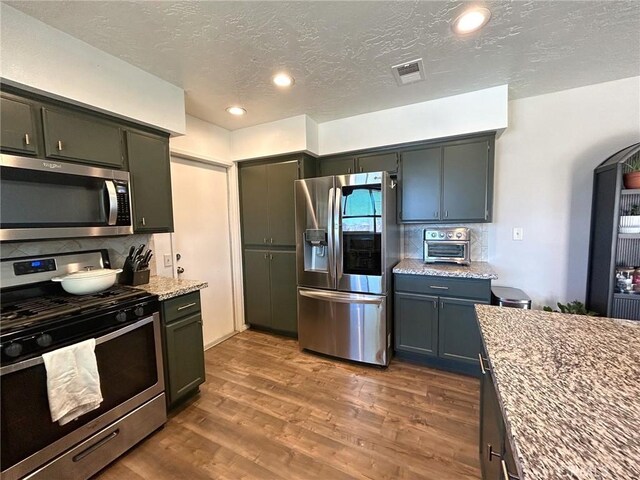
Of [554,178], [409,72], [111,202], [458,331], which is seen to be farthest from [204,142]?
[554,178]

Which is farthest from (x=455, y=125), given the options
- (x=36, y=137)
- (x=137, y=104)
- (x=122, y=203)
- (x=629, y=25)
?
(x=36, y=137)

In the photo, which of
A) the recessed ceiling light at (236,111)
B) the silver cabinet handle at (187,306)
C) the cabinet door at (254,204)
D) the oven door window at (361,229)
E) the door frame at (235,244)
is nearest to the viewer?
the silver cabinet handle at (187,306)

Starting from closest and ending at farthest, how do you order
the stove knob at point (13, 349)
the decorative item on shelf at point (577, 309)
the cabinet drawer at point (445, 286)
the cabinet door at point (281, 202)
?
1. the stove knob at point (13, 349)
2. the decorative item on shelf at point (577, 309)
3. the cabinet drawer at point (445, 286)
4. the cabinet door at point (281, 202)

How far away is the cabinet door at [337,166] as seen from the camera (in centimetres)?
305

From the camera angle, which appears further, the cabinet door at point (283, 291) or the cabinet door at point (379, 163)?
the cabinet door at point (283, 291)

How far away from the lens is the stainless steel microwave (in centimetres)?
147

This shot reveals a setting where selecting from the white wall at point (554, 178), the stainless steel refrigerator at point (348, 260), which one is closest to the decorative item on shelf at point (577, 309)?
the white wall at point (554, 178)

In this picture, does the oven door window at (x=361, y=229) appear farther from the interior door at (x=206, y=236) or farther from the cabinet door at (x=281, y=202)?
the interior door at (x=206, y=236)

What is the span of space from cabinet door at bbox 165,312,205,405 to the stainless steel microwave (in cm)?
80

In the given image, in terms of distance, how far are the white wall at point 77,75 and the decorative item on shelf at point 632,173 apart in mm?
3586

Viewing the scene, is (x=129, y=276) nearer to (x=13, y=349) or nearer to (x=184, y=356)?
(x=184, y=356)

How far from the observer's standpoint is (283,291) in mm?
3184

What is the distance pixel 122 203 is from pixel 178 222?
88 centimetres

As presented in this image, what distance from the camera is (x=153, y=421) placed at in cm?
177
